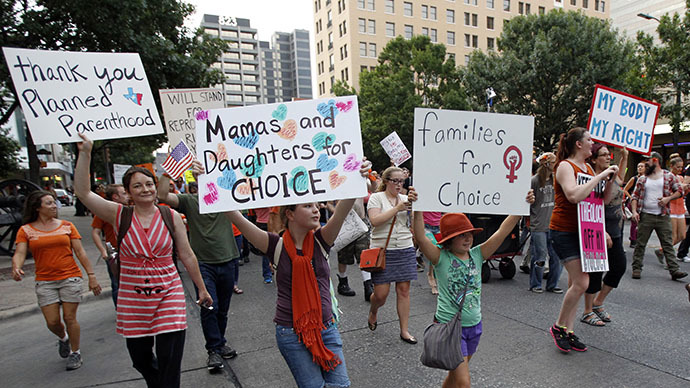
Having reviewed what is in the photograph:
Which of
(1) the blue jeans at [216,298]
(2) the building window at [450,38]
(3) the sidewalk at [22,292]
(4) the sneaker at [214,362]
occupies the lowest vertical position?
(3) the sidewalk at [22,292]

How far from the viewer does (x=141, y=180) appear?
114 inches

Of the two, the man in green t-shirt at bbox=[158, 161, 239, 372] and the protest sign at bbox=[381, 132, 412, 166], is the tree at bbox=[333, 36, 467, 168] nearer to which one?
the protest sign at bbox=[381, 132, 412, 166]

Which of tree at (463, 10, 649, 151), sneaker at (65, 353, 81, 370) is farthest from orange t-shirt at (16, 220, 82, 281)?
tree at (463, 10, 649, 151)

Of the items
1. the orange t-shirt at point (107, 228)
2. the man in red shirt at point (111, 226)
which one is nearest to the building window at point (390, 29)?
the man in red shirt at point (111, 226)

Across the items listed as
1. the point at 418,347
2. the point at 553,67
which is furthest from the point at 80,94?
the point at 553,67

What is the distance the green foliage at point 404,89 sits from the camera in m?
30.1

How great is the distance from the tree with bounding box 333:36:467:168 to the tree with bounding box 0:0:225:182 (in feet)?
61.0

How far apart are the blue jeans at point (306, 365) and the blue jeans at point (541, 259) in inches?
174

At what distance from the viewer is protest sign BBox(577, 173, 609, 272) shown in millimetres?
3744

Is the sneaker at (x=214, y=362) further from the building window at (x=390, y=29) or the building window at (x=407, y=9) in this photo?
the building window at (x=407, y=9)

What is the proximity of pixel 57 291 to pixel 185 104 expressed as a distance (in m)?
2.41

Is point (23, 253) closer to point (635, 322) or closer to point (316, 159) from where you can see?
point (316, 159)

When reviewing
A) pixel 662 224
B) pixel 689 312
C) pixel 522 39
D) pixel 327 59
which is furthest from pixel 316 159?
pixel 327 59

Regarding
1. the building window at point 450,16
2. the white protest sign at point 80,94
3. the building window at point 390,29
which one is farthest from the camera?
the building window at point 450,16
